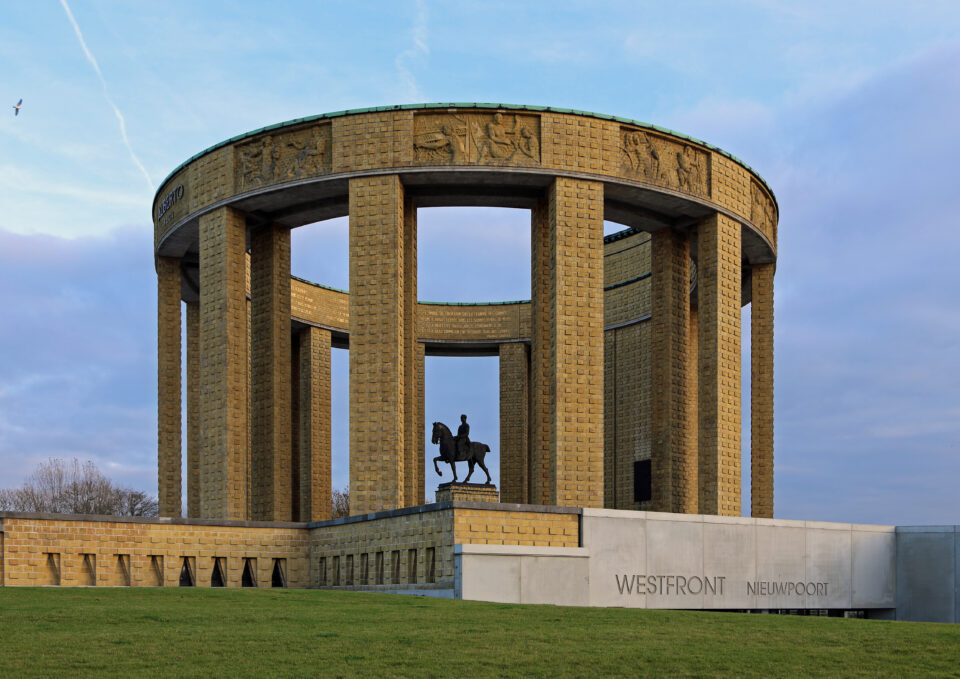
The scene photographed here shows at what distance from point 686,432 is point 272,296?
11187mm

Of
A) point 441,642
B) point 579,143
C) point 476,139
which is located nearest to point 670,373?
point 579,143

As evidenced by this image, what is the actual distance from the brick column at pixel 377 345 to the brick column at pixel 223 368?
3609 millimetres

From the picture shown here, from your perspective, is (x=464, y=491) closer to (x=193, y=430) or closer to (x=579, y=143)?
(x=579, y=143)

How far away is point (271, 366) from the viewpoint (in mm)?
29156

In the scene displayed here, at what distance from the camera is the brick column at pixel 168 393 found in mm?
30297

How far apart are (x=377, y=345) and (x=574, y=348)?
13.8ft

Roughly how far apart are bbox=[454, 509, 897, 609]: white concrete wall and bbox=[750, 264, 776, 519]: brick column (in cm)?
489

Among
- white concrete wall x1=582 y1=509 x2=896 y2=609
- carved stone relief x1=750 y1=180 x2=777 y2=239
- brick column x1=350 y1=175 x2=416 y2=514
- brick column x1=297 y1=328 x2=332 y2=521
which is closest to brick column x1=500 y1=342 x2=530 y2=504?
brick column x1=297 y1=328 x2=332 y2=521

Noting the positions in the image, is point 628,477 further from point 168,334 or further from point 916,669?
point 916,669

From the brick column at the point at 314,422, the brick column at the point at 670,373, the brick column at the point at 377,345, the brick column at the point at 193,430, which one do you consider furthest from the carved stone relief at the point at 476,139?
the brick column at the point at 314,422

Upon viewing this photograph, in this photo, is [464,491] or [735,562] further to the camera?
[464,491]

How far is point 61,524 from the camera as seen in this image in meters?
22.4

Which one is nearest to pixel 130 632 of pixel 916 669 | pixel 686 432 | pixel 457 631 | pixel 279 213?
pixel 457 631

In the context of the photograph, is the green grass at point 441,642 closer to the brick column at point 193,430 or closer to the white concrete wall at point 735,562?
the white concrete wall at point 735,562
